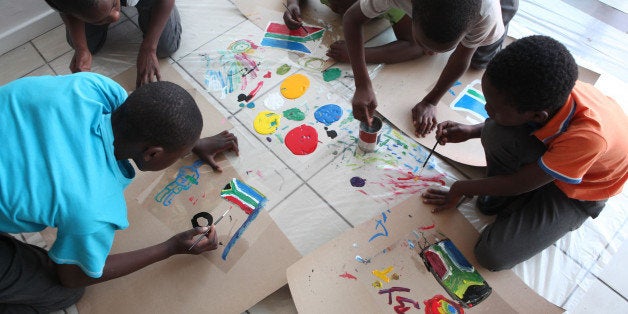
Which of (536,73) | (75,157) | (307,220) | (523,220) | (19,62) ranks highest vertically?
(536,73)

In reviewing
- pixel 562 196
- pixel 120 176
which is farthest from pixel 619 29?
pixel 120 176

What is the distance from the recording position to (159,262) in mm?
1238

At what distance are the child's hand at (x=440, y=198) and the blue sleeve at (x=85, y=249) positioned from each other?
919mm

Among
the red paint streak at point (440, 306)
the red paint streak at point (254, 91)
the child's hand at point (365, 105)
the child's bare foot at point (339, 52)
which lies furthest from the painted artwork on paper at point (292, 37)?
the red paint streak at point (440, 306)

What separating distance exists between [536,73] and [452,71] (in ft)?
1.71

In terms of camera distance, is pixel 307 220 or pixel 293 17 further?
pixel 293 17

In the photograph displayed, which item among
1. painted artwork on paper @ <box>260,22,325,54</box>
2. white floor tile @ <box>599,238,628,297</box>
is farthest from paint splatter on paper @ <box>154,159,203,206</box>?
white floor tile @ <box>599,238,628,297</box>

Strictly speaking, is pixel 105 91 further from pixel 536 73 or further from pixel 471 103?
pixel 471 103

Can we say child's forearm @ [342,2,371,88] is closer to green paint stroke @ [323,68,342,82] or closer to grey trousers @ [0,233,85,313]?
green paint stroke @ [323,68,342,82]

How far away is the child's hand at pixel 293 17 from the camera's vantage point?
1.79 m

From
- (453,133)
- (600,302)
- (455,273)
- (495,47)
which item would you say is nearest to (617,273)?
(600,302)

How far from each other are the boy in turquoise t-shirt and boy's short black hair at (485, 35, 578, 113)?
2.39 ft

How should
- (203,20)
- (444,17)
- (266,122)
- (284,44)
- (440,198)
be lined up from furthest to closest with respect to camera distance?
(203,20)
(284,44)
(266,122)
(440,198)
(444,17)

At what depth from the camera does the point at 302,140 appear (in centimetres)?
148
